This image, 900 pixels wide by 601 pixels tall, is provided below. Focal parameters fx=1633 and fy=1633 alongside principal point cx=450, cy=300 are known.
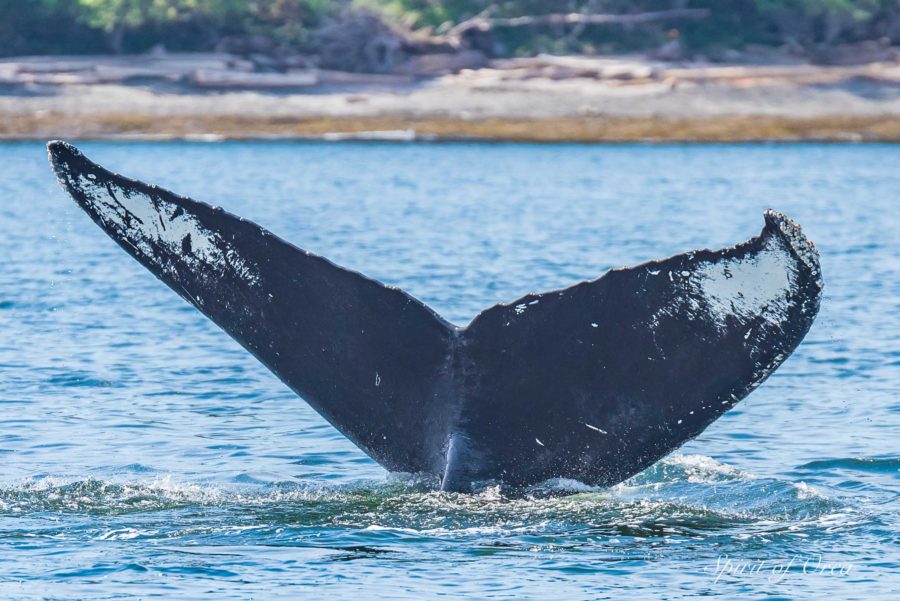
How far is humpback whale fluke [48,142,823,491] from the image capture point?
6.77 meters

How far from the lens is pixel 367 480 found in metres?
9.19

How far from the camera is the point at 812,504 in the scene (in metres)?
8.70

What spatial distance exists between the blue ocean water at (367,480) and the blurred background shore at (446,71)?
23957mm

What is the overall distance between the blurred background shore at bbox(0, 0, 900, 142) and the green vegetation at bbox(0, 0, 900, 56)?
7 centimetres

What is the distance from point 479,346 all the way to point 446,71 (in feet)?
146

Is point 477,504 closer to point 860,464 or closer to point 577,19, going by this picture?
point 860,464

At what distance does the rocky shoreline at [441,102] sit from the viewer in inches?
1839

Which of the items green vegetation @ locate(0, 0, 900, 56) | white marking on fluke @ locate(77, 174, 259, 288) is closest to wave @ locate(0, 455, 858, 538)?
white marking on fluke @ locate(77, 174, 259, 288)

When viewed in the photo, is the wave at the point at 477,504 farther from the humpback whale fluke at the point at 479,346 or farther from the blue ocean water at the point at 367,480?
the humpback whale fluke at the point at 479,346

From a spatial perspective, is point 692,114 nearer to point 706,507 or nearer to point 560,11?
point 560,11

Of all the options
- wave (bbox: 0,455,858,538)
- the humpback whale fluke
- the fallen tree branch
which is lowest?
wave (bbox: 0,455,858,538)

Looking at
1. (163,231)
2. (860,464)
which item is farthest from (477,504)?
(860,464)

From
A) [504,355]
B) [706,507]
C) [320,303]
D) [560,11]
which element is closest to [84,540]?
[320,303]

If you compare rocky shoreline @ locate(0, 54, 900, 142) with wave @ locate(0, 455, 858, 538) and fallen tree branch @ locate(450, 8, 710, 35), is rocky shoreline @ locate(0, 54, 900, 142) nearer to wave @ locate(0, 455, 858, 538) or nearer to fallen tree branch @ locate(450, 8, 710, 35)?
fallen tree branch @ locate(450, 8, 710, 35)
